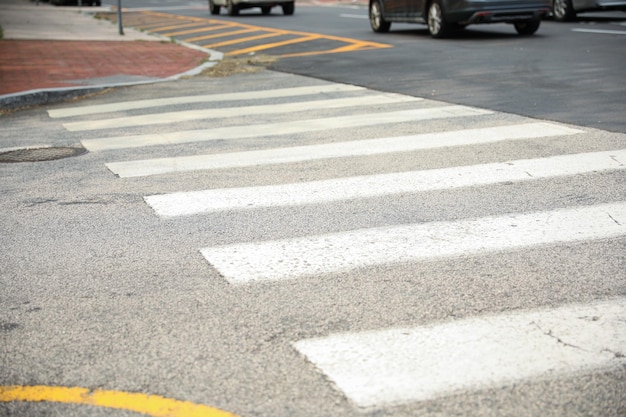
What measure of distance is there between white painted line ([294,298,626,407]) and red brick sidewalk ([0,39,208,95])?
28.8 ft

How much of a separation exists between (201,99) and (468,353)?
26.5ft

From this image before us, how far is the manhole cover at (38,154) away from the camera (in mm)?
7898

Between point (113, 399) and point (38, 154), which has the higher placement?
point (113, 399)

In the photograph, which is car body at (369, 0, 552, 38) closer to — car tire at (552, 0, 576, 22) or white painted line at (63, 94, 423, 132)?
car tire at (552, 0, 576, 22)

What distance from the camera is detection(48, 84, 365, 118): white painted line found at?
1079 centimetres

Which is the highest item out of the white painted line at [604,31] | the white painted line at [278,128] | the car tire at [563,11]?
the car tire at [563,11]

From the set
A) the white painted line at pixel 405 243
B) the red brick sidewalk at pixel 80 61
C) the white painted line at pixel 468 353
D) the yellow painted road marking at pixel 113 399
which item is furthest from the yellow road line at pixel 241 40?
the yellow painted road marking at pixel 113 399

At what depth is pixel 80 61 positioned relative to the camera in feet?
51.4

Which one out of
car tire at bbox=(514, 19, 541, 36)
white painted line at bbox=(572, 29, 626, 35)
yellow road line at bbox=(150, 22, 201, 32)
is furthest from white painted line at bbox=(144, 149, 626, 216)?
Result: yellow road line at bbox=(150, 22, 201, 32)

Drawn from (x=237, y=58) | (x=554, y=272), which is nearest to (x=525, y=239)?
(x=554, y=272)

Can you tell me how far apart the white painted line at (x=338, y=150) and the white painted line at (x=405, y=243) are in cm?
223

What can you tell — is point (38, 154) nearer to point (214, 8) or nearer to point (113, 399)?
point (113, 399)

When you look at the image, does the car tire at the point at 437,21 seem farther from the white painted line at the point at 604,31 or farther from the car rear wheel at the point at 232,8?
the car rear wheel at the point at 232,8

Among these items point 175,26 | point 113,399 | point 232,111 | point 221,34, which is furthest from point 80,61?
point 113,399
